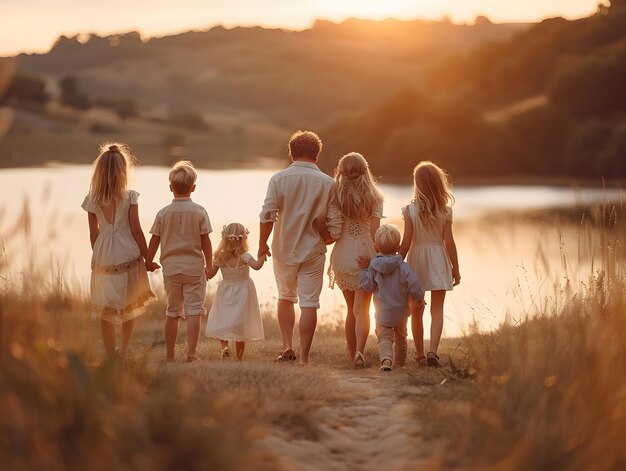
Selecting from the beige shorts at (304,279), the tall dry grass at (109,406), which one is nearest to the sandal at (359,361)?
the beige shorts at (304,279)

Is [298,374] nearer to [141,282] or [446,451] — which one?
[446,451]

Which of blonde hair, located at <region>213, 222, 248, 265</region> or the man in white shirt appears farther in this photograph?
blonde hair, located at <region>213, 222, 248, 265</region>

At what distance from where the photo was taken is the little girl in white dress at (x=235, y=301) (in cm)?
829

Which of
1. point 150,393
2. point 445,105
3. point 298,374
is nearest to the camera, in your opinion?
point 150,393

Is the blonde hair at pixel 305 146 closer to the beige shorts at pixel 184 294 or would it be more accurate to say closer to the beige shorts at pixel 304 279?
the beige shorts at pixel 304 279

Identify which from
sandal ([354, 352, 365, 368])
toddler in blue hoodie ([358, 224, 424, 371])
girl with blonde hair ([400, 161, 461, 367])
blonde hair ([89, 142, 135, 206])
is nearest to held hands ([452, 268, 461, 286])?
girl with blonde hair ([400, 161, 461, 367])

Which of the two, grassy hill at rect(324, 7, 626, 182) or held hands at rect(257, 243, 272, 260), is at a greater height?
grassy hill at rect(324, 7, 626, 182)

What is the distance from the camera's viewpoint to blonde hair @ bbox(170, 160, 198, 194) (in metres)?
7.89

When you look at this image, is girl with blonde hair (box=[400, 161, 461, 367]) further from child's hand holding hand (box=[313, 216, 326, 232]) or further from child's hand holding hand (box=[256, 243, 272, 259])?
child's hand holding hand (box=[256, 243, 272, 259])

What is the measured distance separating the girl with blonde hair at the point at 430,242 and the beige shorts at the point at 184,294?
1852mm

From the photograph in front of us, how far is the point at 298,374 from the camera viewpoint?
20.6ft

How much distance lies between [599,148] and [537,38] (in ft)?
34.2

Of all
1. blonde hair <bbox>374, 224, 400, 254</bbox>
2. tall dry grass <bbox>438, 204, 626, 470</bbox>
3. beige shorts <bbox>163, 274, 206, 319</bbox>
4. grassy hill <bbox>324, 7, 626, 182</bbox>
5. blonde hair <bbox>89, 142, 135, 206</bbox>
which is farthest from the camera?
grassy hill <bbox>324, 7, 626, 182</bbox>

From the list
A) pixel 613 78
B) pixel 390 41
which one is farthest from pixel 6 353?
pixel 390 41
